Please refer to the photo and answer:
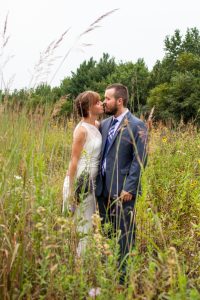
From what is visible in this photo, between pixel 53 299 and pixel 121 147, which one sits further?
pixel 121 147

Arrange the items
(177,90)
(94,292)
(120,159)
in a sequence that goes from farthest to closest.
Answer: (177,90)
(120,159)
(94,292)

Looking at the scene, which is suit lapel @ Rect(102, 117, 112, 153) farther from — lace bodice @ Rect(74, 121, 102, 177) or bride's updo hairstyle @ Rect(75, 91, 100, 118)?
bride's updo hairstyle @ Rect(75, 91, 100, 118)

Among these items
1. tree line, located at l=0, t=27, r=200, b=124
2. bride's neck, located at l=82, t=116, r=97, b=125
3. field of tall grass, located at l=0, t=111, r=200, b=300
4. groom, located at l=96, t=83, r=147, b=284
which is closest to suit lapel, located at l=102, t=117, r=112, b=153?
groom, located at l=96, t=83, r=147, b=284

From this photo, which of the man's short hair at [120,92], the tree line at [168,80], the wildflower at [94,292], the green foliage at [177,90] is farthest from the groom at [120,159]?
the green foliage at [177,90]

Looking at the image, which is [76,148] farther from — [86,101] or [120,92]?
[120,92]

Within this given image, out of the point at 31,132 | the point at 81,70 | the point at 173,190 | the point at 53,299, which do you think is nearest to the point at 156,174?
the point at 173,190

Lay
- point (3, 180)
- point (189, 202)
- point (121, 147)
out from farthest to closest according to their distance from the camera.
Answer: point (189, 202) < point (121, 147) < point (3, 180)

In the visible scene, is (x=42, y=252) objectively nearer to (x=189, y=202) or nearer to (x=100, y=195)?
(x=100, y=195)

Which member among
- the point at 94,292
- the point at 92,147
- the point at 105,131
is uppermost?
the point at 105,131

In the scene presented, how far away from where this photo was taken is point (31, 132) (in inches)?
117

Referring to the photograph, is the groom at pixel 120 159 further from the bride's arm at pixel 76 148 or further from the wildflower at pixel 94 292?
the wildflower at pixel 94 292

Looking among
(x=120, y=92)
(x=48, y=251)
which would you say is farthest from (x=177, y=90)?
(x=48, y=251)

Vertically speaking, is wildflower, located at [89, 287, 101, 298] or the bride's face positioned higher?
the bride's face

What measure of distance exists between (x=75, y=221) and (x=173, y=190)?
2212 mm
